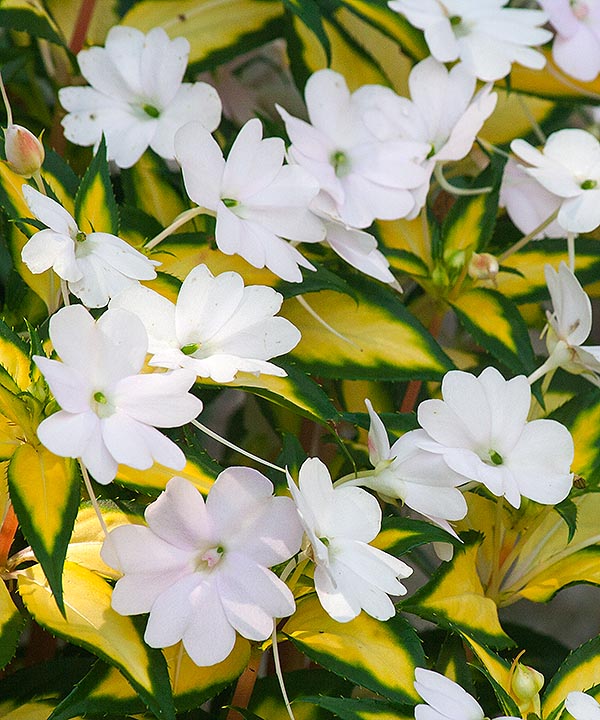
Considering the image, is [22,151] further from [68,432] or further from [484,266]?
[484,266]

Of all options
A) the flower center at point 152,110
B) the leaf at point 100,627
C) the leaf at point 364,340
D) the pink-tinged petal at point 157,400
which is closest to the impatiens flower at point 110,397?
the pink-tinged petal at point 157,400

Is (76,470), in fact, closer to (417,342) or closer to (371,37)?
(417,342)

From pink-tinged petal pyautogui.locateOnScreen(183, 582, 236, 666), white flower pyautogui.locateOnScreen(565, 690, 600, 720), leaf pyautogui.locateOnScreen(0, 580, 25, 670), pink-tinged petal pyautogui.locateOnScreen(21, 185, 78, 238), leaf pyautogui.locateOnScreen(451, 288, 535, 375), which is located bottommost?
leaf pyautogui.locateOnScreen(0, 580, 25, 670)

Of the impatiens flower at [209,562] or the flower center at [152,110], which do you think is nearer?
the impatiens flower at [209,562]

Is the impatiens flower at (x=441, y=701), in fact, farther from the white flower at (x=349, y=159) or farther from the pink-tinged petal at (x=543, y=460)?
the white flower at (x=349, y=159)

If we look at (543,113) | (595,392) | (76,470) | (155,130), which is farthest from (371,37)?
(76,470)

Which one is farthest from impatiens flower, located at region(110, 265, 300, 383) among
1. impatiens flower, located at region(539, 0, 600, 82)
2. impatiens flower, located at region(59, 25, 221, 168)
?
impatiens flower, located at region(539, 0, 600, 82)

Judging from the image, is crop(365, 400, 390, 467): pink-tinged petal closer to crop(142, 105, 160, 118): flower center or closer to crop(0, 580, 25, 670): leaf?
crop(0, 580, 25, 670): leaf

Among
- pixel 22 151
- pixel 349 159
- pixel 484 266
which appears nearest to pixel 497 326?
pixel 484 266
